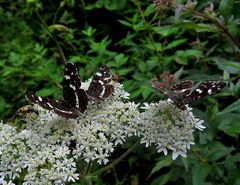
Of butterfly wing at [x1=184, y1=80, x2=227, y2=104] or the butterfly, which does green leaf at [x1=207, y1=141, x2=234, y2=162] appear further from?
the butterfly

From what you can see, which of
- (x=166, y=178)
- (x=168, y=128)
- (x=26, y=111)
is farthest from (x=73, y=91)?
(x=166, y=178)

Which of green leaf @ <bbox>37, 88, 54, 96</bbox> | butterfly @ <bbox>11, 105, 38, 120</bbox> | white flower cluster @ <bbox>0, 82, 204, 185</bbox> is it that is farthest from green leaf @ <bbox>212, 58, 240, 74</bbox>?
green leaf @ <bbox>37, 88, 54, 96</bbox>

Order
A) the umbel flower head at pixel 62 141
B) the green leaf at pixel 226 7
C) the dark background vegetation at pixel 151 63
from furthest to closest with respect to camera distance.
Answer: the dark background vegetation at pixel 151 63 → the green leaf at pixel 226 7 → the umbel flower head at pixel 62 141

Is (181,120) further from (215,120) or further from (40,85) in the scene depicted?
(40,85)

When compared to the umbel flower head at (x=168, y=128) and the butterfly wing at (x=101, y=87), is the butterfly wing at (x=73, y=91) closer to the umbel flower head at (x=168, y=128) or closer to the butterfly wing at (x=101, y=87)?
the butterfly wing at (x=101, y=87)

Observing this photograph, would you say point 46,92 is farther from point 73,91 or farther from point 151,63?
point 73,91

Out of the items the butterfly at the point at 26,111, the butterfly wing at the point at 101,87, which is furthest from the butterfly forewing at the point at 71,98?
the butterfly at the point at 26,111

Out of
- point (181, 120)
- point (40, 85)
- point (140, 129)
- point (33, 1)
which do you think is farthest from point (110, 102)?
point (40, 85)
